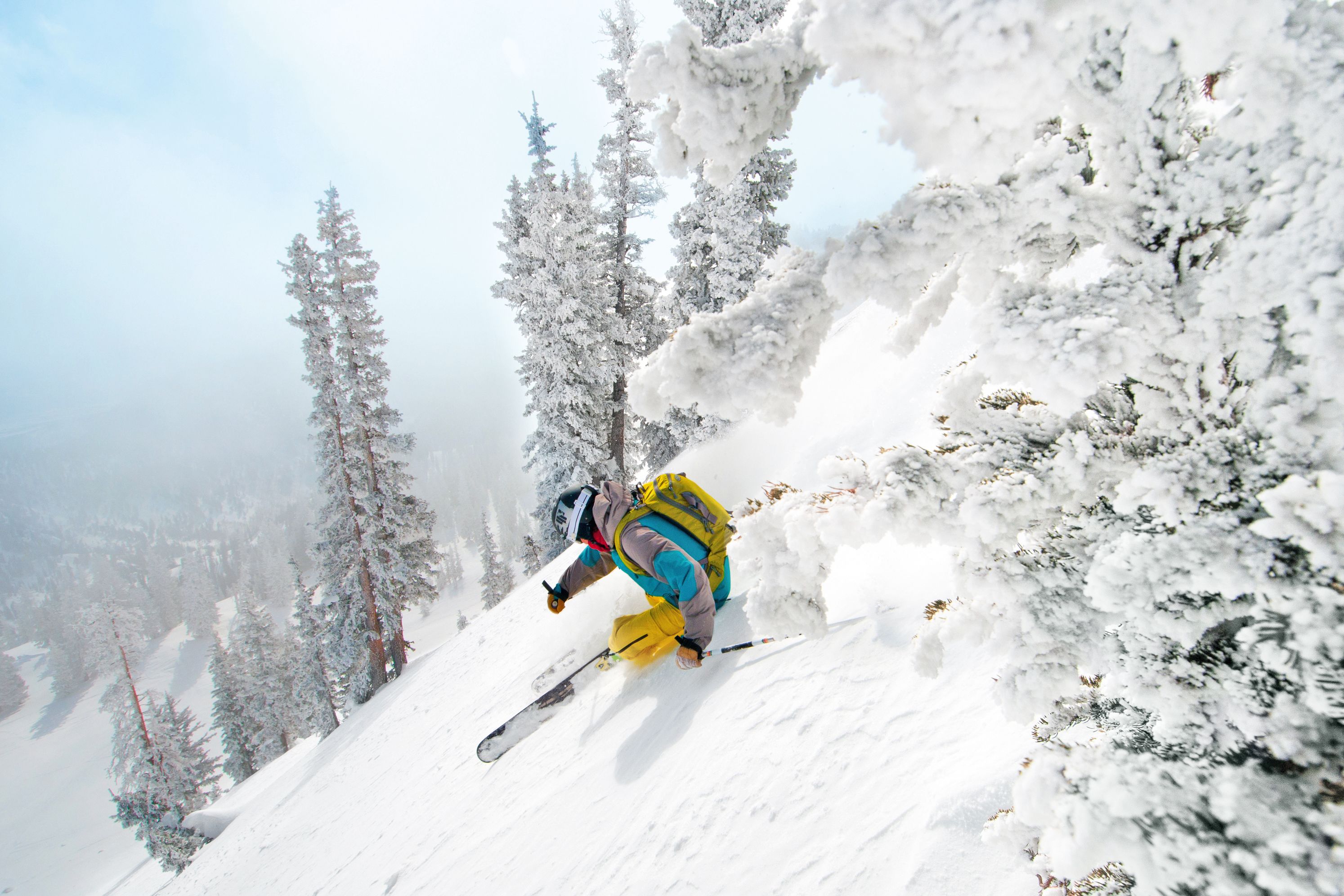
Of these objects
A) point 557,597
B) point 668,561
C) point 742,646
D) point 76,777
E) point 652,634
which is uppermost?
point 76,777

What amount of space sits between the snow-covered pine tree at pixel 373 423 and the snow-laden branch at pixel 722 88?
1934 centimetres

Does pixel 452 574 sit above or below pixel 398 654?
above

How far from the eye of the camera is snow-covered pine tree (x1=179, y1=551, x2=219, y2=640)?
91875 mm

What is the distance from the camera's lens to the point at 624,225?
830 inches

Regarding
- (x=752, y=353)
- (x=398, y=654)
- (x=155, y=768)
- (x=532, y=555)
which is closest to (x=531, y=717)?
(x=752, y=353)

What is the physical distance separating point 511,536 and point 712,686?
Answer: 12942cm

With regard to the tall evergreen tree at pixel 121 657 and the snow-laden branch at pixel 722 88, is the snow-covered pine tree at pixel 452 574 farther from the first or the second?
the snow-laden branch at pixel 722 88

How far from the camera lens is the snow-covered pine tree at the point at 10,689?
78.6m

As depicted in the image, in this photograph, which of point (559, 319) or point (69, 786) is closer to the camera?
point (559, 319)

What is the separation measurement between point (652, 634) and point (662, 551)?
1.39 metres

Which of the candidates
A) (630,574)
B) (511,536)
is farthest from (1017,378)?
(511,536)

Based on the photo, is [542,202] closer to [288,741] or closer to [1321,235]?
[1321,235]

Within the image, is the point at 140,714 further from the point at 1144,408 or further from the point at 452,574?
the point at 452,574

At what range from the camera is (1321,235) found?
1.25 meters
